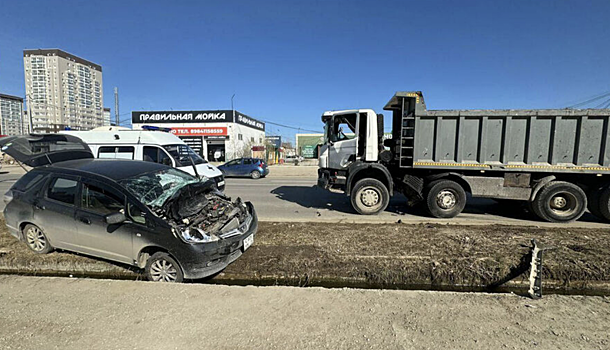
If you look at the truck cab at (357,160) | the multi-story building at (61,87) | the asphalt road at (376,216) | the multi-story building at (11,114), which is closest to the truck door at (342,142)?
the truck cab at (357,160)

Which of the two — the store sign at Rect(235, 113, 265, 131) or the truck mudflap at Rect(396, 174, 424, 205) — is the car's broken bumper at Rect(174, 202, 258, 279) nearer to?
the truck mudflap at Rect(396, 174, 424, 205)

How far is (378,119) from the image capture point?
7.68 meters

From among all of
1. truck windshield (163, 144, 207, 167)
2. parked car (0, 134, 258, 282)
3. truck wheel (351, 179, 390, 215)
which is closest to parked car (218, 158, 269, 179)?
truck windshield (163, 144, 207, 167)

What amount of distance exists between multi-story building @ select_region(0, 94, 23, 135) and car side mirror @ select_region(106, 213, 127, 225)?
53.1m

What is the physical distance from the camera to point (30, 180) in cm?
458

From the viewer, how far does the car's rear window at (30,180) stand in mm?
4473

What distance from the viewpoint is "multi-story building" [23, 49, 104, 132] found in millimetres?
39344

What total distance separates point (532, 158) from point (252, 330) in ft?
23.5

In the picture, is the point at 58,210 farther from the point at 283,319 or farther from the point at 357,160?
the point at 357,160

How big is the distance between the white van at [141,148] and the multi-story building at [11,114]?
4678 centimetres

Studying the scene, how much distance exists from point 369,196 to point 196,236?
4.83m

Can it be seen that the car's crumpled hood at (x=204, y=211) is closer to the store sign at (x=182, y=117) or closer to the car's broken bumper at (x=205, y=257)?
the car's broken bumper at (x=205, y=257)

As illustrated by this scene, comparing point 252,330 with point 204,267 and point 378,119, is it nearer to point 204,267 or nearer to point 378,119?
point 204,267

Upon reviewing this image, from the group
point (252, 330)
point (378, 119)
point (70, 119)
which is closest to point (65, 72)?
point (70, 119)
